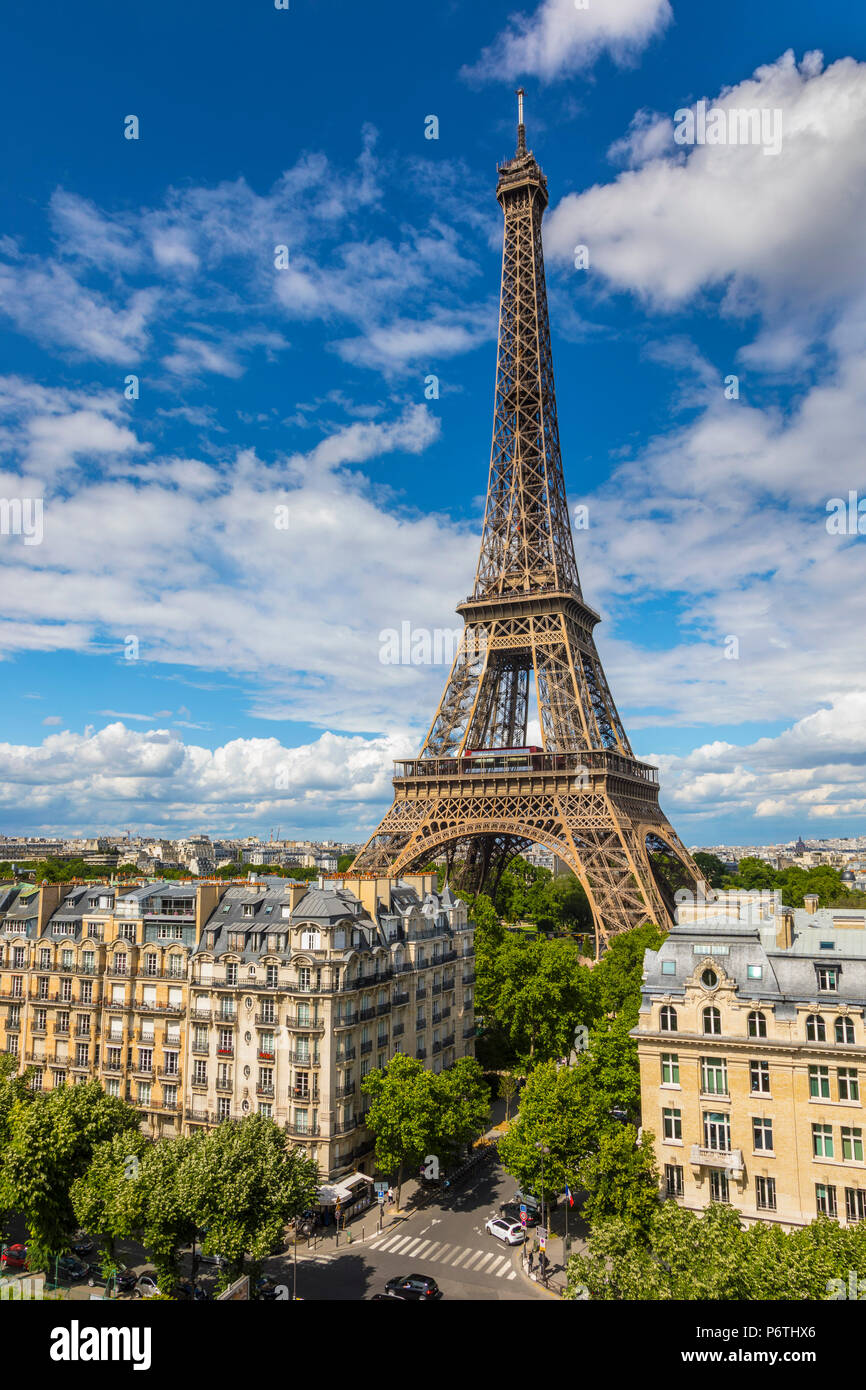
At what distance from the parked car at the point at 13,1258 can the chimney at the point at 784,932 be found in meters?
32.7

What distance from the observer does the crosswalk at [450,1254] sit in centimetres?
3506

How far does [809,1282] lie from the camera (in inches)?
843

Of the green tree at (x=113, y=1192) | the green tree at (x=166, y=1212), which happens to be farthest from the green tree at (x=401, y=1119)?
the green tree at (x=113, y=1192)

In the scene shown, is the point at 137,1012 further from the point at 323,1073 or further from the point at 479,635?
the point at 479,635

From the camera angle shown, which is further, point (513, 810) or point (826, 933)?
point (513, 810)

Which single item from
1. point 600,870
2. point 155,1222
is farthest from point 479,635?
point 155,1222

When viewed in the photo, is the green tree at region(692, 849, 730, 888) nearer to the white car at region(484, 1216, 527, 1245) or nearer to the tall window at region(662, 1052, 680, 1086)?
the white car at region(484, 1216, 527, 1245)

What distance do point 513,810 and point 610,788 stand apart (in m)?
8.83

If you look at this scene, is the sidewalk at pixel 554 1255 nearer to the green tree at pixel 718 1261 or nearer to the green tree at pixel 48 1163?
the green tree at pixel 718 1261

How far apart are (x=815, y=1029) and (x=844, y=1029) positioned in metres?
0.98

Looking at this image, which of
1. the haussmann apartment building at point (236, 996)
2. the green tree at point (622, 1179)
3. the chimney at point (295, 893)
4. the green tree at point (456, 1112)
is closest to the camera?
the green tree at point (622, 1179)

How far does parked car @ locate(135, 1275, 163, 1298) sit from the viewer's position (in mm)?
32750

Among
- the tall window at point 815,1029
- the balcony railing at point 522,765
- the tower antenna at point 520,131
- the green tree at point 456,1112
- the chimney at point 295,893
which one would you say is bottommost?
the green tree at point 456,1112

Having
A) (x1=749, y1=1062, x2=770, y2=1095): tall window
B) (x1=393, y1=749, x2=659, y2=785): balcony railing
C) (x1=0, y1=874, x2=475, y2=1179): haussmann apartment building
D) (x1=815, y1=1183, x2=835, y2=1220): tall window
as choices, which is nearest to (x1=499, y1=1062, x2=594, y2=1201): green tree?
(x1=749, y1=1062, x2=770, y2=1095): tall window
